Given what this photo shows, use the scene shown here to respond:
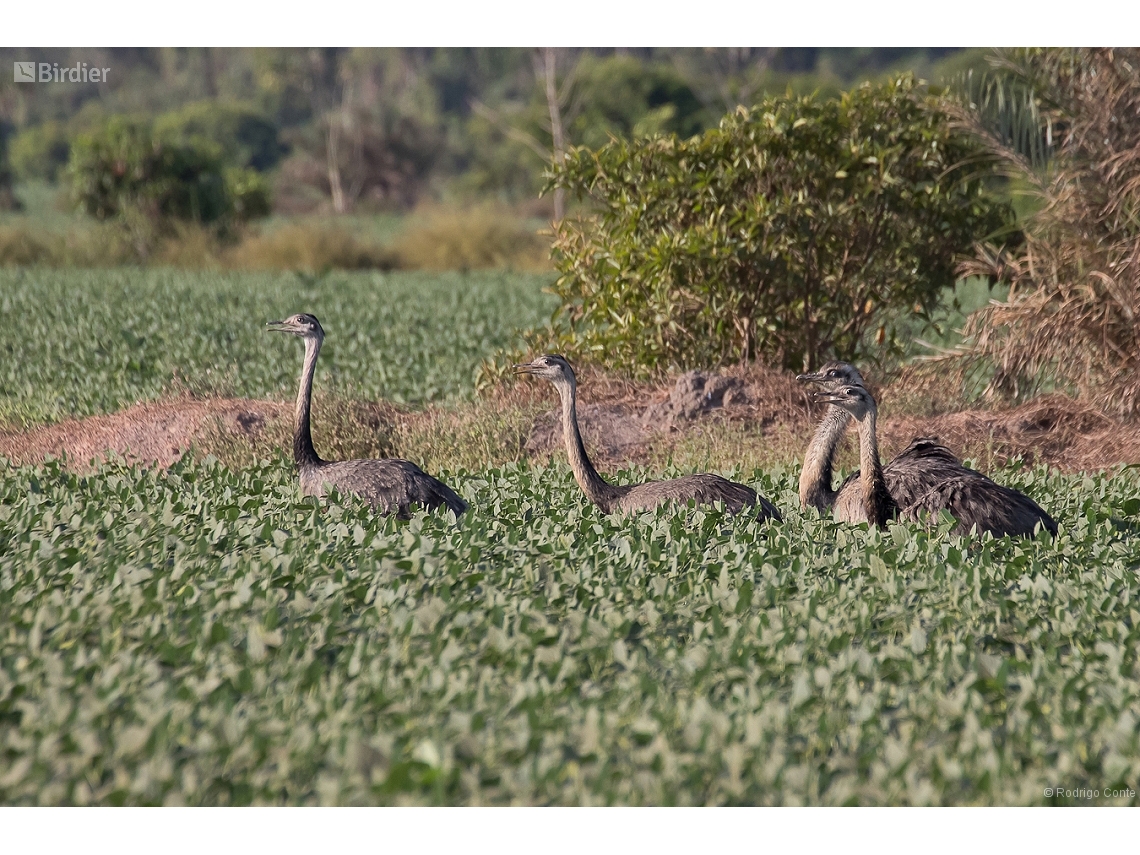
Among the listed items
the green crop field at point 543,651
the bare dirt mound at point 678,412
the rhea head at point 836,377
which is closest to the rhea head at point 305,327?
the green crop field at point 543,651

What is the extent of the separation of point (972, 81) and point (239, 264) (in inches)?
738

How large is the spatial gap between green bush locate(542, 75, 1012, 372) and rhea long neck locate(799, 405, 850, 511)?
342 centimetres

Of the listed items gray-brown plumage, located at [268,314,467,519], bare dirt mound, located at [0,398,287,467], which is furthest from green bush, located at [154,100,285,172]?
gray-brown plumage, located at [268,314,467,519]

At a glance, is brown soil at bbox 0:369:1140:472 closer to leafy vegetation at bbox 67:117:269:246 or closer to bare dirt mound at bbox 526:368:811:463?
bare dirt mound at bbox 526:368:811:463

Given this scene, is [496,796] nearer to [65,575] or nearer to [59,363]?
[65,575]

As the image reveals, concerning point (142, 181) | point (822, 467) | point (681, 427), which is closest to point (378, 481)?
point (822, 467)

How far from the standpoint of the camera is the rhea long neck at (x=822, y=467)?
8094 millimetres

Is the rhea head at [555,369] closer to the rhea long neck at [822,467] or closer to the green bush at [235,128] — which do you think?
the rhea long neck at [822,467]

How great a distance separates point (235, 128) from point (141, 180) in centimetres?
3538

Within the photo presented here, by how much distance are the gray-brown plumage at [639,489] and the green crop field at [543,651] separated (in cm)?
20

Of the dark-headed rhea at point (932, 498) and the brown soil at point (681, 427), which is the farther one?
the brown soil at point (681, 427)

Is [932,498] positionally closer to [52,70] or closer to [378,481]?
[378,481]

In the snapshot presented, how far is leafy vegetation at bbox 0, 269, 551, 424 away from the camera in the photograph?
12.9 metres

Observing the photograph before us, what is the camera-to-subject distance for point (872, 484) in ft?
24.3
